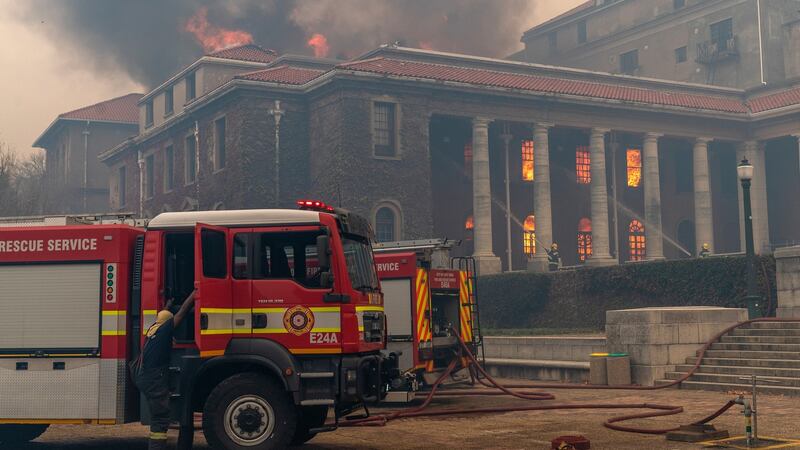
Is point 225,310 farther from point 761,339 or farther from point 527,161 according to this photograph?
point 527,161

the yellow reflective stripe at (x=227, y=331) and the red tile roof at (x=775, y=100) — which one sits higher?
the red tile roof at (x=775, y=100)

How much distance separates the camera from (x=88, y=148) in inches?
3068

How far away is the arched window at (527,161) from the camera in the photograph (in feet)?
182

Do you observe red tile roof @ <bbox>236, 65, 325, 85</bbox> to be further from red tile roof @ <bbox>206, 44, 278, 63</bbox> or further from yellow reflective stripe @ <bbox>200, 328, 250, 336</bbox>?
yellow reflective stripe @ <bbox>200, 328, 250, 336</bbox>

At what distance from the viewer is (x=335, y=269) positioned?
1157 cm

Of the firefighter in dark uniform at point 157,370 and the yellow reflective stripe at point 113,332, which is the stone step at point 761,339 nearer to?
the firefighter in dark uniform at point 157,370

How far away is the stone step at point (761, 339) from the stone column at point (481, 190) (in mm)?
27904

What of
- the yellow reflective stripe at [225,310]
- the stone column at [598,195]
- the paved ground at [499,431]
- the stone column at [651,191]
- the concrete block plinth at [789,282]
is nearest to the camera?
the yellow reflective stripe at [225,310]

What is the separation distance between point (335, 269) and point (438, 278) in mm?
7330

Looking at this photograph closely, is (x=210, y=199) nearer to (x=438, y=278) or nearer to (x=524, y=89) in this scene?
(x=524, y=89)

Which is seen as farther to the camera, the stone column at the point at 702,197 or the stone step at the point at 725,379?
the stone column at the point at 702,197

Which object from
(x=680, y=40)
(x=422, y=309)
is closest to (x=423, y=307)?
(x=422, y=309)

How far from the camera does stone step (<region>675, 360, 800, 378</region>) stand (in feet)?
59.6

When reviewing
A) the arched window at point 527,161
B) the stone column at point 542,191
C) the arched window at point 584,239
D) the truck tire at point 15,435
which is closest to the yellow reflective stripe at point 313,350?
the truck tire at point 15,435
